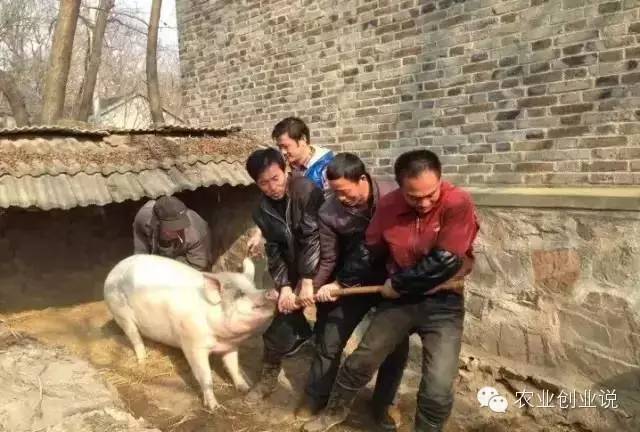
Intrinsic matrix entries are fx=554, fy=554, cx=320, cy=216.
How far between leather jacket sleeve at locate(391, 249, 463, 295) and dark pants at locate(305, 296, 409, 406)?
58 cm

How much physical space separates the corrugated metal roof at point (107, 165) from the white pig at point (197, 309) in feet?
4.68

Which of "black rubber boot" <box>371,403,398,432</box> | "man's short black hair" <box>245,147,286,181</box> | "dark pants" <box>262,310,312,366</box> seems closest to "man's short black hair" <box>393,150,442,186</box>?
"man's short black hair" <box>245,147,286,181</box>

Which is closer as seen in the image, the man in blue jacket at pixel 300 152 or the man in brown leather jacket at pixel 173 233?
the man in blue jacket at pixel 300 152

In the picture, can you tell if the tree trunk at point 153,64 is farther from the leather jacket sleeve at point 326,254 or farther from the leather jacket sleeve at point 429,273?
the leather jacket sleeve at point 429,273

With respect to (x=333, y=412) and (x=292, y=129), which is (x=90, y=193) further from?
A: (x=333, y=412)

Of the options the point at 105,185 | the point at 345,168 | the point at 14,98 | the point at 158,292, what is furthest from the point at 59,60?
the point at 345,168

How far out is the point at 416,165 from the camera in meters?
2.88

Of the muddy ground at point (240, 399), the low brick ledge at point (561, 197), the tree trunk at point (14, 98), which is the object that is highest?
the tree trunk at point (14, 98)

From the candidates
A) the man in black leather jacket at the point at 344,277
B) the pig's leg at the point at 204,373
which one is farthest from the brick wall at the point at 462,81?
the pig's leg at the point at 204,373

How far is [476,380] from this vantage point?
16.3 feet

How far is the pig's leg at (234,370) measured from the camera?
448cm

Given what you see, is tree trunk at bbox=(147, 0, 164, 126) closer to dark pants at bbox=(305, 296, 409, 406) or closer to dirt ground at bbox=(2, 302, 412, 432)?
dirt ground at bbox=(2, 302, 412, 432)

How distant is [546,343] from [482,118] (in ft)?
6.90

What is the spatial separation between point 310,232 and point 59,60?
8264 millimetres
